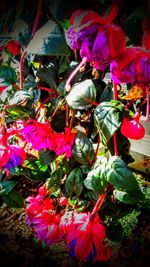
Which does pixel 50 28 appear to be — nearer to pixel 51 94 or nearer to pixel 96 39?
pixel 96 39

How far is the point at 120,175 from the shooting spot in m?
0.64

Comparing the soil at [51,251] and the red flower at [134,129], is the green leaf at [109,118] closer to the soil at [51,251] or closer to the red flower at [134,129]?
the red flower at [134,129]

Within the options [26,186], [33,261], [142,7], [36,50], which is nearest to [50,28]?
[36,50]

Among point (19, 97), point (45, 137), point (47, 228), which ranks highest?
point (19, 97)

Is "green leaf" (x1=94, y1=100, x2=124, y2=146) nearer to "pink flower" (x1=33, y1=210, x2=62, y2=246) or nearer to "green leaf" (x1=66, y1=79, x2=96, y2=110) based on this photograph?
"green leaf" (x1=66, y1=79, x2=96, y2=110)

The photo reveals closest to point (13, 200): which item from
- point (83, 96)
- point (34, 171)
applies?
point (34, 171)

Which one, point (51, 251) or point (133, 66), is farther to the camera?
point (51, 251)

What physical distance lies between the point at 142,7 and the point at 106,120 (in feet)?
0.78

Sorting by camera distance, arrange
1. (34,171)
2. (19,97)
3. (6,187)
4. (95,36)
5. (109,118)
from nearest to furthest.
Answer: (95,36), (109,118), (19,97), (6,187), (34,171)

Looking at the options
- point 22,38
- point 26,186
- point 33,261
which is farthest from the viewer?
point 26,186

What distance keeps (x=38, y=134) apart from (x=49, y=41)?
28cm

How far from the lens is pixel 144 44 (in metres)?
0.40

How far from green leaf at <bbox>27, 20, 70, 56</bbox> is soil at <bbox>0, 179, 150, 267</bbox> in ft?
2.83

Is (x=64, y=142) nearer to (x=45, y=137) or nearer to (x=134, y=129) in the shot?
(x=45, y=137)
